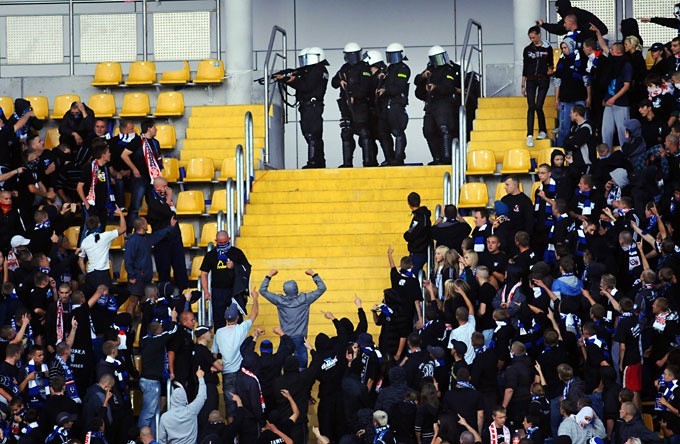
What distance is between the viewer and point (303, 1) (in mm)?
27688

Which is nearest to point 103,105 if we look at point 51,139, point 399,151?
point 51,139

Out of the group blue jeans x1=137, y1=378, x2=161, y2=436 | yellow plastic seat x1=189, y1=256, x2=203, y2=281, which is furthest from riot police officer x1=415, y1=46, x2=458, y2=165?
blue jeans x1=137, y1=378, x2=161, y2=436

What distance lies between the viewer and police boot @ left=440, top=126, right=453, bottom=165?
22.8m

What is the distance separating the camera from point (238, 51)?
80.6 ft

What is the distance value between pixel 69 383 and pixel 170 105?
6.52 m

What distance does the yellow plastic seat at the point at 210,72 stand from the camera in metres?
24.3

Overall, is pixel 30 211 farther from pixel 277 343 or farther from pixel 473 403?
pixel 473 403

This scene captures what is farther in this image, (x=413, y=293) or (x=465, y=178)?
(x=465, y=178)

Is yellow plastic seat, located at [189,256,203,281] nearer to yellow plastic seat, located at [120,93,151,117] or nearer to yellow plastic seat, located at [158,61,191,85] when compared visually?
yellow plastic seat, located at [120,93,151,117]

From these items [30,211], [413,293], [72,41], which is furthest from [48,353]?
[72,41]

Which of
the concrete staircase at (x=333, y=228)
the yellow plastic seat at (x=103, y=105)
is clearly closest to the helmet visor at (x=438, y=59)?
the concrete staircase at (x=333, y=228)

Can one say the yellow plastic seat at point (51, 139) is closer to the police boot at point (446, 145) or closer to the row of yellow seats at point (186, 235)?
the row of yellow seats at point (186, 235)

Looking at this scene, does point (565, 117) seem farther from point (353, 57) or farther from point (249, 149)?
point (249, 149)

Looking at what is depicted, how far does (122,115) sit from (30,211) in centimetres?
364
